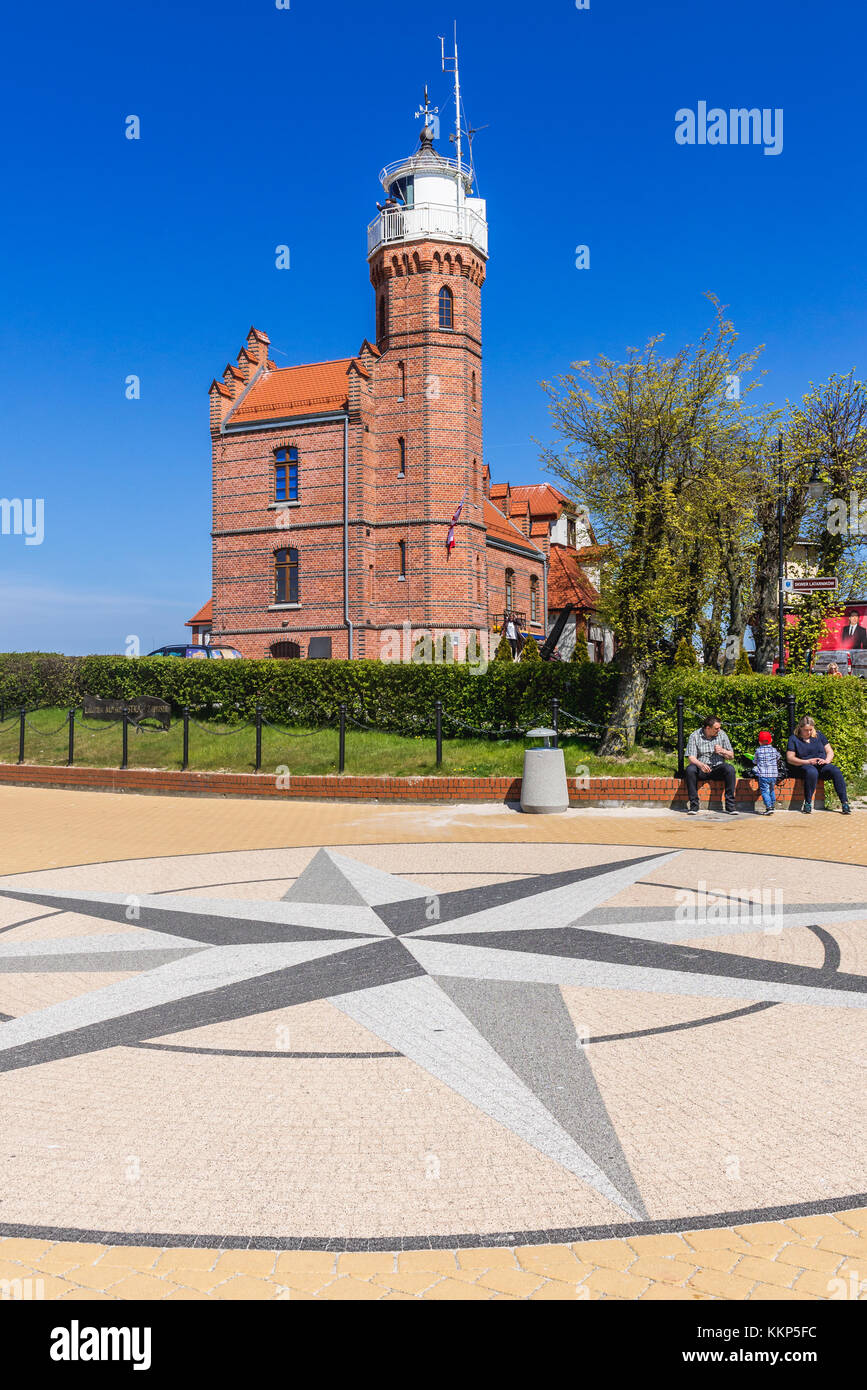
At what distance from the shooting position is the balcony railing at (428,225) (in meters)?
36.0

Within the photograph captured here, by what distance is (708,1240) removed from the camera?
300cm

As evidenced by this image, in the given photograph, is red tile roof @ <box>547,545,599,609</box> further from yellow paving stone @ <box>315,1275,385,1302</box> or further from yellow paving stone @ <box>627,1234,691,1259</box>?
yellow paving stone @ <box>315,1275,385,1302</box>

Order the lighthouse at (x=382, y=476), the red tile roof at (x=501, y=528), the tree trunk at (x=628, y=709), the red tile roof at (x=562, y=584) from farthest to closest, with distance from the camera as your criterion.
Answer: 1. the red tile roof at (x=562, y=584)
2. the red tile roof at (x=501, y=528)
3. the lighthouse at (x=382, y=476)
4. the tree trunk at (x=628, y=709)

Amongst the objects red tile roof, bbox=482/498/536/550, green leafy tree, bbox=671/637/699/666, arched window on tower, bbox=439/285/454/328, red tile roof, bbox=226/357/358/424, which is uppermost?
arched window on tower, bbox=439/285/454/328

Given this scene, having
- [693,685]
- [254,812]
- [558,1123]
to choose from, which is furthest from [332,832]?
[558,1123]

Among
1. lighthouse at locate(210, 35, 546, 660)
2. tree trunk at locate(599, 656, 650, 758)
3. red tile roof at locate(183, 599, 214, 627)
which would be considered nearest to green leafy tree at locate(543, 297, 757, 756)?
tree trunk at locate(599, 656, 650, 758)

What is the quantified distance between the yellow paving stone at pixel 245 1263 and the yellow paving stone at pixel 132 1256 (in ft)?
0.73

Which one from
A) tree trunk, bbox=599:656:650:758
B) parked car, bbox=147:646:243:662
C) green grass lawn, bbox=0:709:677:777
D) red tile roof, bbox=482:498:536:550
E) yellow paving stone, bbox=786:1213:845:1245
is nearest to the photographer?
yellow paving stone, bbox=786:1213:845:1245

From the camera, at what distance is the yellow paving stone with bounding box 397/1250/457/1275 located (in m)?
2.85

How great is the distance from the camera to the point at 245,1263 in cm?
288

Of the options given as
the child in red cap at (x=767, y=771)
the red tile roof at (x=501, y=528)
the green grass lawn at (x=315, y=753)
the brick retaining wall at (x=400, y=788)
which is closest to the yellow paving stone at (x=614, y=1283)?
the child in red cap at (x=767, y=771)

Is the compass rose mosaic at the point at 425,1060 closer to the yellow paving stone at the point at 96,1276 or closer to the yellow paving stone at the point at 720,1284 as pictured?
the yellow paving stone at the point at 96,1276

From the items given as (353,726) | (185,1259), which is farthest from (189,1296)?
(353,726)

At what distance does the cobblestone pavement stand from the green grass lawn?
671cm
